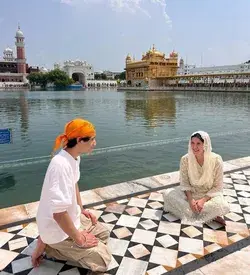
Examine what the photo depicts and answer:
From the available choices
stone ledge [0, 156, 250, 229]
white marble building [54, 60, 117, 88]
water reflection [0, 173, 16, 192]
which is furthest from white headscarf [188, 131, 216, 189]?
white marble building [54, 60, 117, 88]

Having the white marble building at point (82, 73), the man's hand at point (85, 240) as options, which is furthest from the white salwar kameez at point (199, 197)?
the white marble building at point (82, 73)

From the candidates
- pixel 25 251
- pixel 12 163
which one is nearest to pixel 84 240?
pixel 25 251

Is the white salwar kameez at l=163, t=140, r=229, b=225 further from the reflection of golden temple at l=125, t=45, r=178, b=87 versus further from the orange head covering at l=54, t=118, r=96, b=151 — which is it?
the reflection of golden temple at l=125, t=45, r=178, b=87

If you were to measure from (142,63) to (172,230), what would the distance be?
6394cm

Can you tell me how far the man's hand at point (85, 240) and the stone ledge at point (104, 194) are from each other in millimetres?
1059

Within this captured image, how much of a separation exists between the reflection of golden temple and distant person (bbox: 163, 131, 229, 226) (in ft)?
201

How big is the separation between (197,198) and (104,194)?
119cm

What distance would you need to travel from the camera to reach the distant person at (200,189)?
9.34ft

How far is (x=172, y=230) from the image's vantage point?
2773 mm

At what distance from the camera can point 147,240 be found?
260 cm

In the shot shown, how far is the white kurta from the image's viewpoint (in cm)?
286

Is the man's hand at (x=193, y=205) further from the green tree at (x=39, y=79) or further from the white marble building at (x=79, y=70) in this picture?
the white marble building at (x=79, y=70)

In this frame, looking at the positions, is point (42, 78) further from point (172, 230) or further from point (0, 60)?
point (172, 230)

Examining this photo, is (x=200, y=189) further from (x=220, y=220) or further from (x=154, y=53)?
(x=154, y=53)
